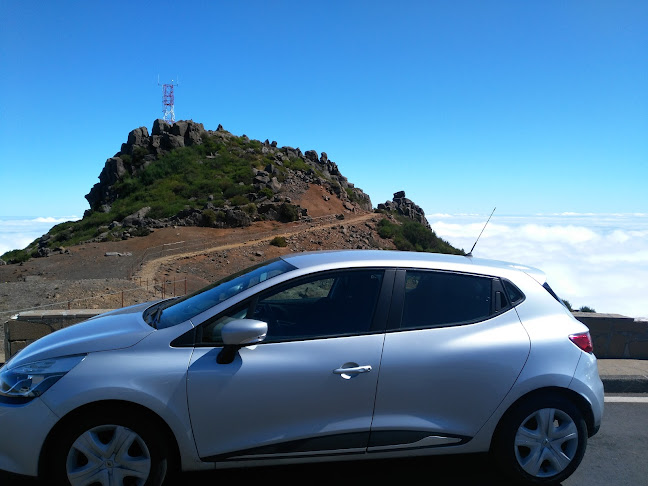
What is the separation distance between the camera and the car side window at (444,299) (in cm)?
378

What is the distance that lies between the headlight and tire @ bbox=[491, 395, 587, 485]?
9.21 ft

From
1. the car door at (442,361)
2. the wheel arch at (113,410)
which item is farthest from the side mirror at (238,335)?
the car door at (442,361)

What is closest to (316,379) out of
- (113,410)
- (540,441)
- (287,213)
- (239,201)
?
(113,410)

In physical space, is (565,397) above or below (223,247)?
below

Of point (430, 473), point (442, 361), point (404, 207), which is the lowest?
point (430, 473)

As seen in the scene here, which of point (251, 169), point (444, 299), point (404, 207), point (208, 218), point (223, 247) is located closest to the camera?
point (444, 299)

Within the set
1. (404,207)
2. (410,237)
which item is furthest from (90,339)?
(404,207)

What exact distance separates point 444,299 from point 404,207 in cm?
6492

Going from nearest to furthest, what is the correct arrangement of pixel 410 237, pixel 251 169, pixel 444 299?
pixel 444 299 < pixel 410 237 < pixel 251 169

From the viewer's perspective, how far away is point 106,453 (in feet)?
10.5

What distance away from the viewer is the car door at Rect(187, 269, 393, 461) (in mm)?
3322

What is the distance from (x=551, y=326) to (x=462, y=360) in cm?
77

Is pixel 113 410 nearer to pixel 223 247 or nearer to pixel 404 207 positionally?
pixel 223 247

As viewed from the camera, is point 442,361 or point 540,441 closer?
point 442,361
